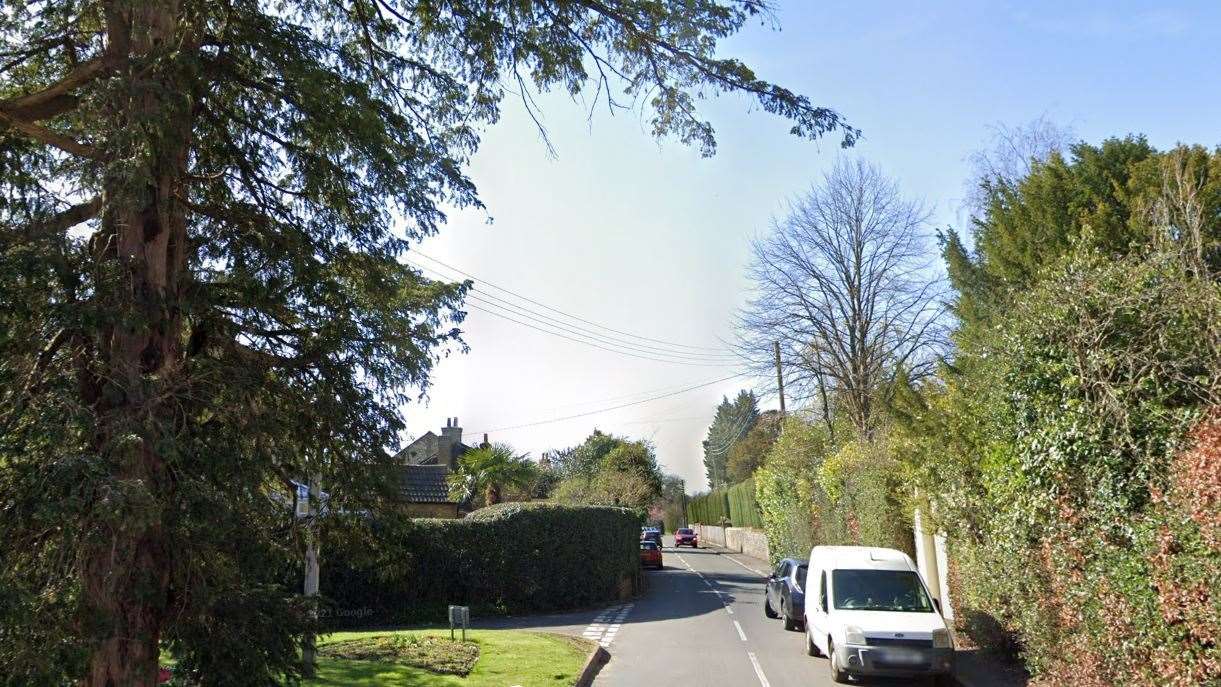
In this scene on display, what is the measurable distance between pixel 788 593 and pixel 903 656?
7782mm

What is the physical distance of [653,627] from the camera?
21.7 m

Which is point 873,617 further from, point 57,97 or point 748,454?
point 748,454

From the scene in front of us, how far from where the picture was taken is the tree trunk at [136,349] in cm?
693

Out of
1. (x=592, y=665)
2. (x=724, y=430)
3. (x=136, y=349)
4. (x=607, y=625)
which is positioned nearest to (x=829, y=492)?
(x=607, y=625)

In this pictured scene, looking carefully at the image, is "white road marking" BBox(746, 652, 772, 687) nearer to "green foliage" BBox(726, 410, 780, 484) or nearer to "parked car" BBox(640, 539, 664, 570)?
"parked car" BBox(640, 539, 664, 570)

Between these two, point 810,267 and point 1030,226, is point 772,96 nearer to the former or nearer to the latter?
point 1030,226

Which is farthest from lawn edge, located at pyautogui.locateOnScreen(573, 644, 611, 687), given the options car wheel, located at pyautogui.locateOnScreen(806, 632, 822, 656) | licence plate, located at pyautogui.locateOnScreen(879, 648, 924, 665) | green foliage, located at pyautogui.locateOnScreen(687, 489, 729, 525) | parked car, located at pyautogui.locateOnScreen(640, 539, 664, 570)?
green foliage, located at pyautogui.locateOnScreen(687, 489, 729, 525)

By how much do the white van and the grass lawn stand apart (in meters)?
3.92

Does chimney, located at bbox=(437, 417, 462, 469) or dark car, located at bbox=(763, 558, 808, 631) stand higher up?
chimney, located at bbox=(437, 417, 462, 469)

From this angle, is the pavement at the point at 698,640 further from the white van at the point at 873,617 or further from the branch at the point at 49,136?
the branch at the point at 49,136

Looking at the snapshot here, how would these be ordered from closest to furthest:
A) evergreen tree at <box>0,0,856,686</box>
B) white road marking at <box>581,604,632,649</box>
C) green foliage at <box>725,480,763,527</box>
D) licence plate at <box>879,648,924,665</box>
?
1. evergreen tree at <box>0,0,856,686</box>
2. licence plate at <box>879,648,924,665</box>
3. white road marking at <box>581,604,632,649</box>
4. green foliage at <box>725,480,763,527</box>

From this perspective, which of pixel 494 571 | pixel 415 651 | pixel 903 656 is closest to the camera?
pixel 903 656

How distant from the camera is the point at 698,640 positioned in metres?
18.9

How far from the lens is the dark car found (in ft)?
66.2
